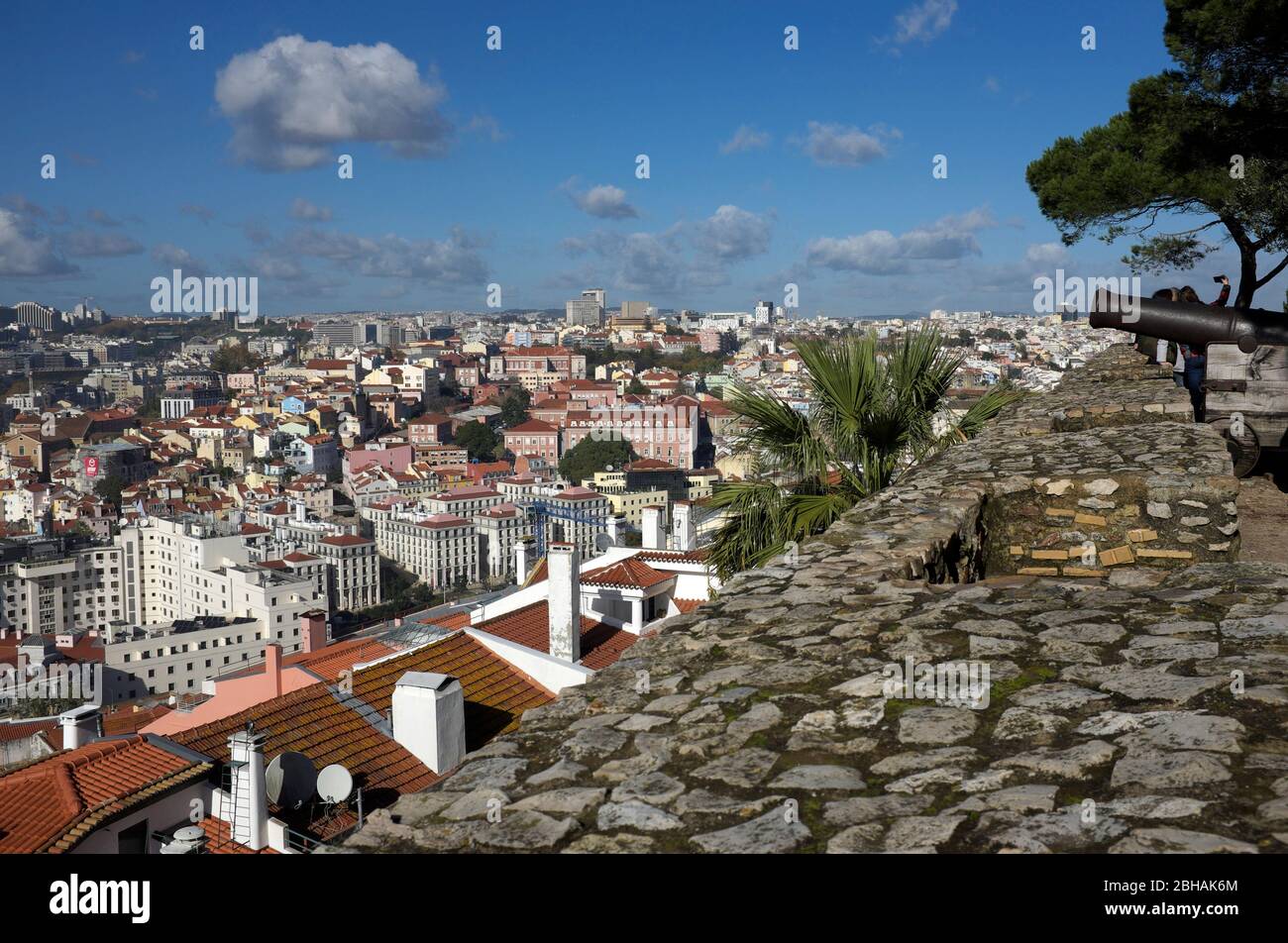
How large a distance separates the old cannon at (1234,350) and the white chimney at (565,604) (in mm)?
4463

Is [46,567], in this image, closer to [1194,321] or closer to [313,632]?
[313,632]

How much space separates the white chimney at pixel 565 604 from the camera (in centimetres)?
902

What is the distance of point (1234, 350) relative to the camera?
6.16 metres

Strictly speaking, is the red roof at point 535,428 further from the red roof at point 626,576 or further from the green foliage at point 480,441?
the red roof at point 626,576

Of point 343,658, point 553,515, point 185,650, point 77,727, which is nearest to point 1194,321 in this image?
point 343,658

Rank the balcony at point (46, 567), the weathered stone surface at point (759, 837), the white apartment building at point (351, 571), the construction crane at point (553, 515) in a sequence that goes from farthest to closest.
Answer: the construction crane at point (553, 515) → the white apartment building at point (351, 571) → the balcony at point (46, 567) → the weathered stone surface at point (759, 837)

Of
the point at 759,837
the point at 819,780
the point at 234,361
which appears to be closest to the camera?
the point at 759,837

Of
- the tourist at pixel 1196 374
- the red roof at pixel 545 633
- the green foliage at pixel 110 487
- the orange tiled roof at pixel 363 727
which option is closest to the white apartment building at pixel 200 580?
the green foliage at pixel 110 487

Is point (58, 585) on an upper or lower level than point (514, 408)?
lower

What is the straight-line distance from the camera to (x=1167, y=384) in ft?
22.7

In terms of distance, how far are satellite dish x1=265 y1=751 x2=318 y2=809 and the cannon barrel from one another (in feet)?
15.4

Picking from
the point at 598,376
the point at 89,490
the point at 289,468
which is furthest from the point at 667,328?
the point at 89,490

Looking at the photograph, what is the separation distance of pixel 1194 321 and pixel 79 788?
605cm
